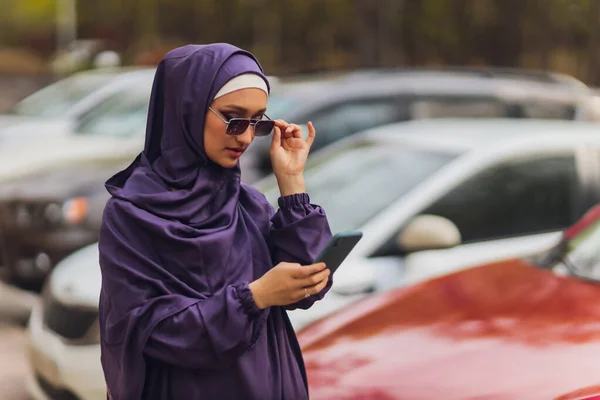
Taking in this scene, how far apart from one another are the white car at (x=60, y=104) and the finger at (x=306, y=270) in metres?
7.28

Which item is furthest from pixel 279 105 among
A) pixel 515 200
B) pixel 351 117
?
pixel 515 200

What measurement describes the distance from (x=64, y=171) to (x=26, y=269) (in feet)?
2.88

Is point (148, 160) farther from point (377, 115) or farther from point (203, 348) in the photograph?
point (377, 115)

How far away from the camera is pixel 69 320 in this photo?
4.03m

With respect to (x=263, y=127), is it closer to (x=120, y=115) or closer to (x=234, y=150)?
(x=234, y=150)

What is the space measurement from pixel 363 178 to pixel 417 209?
53 centimetres

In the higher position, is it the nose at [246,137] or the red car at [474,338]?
the nose at [246,137]

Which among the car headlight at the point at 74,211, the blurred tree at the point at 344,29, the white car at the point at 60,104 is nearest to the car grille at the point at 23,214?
the car headlight at the point at 74,211

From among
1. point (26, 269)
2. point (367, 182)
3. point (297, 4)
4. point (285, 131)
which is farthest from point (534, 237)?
point (297, 4)

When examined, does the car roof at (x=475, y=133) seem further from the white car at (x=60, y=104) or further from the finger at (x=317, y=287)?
the white car at (x=60, y=104)

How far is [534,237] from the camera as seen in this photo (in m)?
4.52

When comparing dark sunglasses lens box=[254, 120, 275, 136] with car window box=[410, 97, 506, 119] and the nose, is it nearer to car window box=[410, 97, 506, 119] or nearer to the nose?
the nose

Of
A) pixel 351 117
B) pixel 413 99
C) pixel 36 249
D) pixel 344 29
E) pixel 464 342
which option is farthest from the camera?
pixel 344 29

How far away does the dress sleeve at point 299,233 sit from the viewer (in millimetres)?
2162
